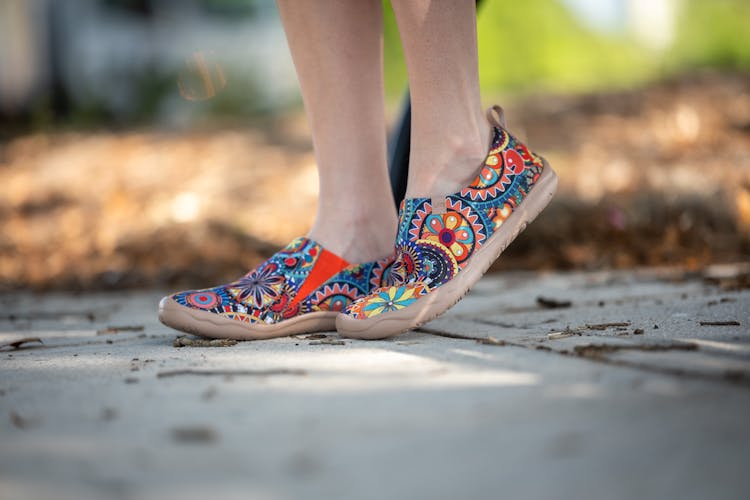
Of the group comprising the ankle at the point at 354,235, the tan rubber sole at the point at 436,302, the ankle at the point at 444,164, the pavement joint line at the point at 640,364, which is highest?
the ankle at the point at 444,164

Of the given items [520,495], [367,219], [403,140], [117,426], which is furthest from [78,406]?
[403,140]

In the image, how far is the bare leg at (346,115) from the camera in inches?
55.1

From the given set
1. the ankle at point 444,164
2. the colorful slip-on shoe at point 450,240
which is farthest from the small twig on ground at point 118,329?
the ankle at point 444,164

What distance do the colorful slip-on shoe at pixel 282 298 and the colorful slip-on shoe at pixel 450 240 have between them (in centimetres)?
10

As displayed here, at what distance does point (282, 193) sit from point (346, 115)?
90.1 inches

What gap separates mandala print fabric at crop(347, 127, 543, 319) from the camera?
4.14ft

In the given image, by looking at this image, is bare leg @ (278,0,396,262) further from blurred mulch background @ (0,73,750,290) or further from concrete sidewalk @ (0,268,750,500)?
blurred mulch background @ (0,73,750,290)

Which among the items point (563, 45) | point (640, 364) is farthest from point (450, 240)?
point (563, 45)

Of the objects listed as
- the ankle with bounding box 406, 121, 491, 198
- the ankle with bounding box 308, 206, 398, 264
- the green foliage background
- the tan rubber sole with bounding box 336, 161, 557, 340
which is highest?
the green foliage background

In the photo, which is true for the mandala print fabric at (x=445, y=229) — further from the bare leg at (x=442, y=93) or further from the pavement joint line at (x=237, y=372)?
the pavement joint line at (x=237, y=372)

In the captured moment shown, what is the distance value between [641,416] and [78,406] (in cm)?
58

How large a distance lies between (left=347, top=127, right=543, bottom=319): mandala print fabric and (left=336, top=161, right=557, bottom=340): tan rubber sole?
1 centimetres

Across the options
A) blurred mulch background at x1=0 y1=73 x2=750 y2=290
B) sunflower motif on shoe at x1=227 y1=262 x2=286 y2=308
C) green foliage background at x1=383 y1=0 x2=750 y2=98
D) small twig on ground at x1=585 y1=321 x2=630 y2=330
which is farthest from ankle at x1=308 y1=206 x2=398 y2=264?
green foliage background at x1=383 y1=0 x2=750 y2=98

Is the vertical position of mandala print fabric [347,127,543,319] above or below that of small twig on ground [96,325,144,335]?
above
